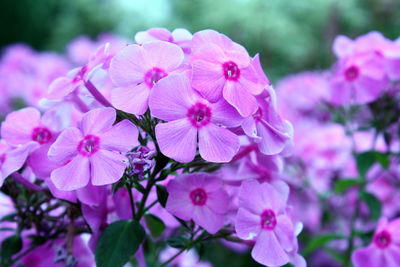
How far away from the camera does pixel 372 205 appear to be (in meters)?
1.37

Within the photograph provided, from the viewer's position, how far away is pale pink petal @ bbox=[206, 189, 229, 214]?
2.89 ft

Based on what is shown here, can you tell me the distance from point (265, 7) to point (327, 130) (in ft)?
14.0

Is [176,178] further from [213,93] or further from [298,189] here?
[298,189]

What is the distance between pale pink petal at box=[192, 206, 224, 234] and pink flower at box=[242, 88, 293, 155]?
0.14m

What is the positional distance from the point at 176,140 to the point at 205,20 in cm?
570

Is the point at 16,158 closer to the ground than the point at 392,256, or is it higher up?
higher up

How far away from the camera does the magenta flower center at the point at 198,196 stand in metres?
0.88

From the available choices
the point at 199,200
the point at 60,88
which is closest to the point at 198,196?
the point at 199,200

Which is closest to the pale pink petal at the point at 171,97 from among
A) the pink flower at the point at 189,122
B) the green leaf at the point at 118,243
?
the pink flower at the point at 189,122

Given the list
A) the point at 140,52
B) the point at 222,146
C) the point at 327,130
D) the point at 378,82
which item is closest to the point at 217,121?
the point at 222,146

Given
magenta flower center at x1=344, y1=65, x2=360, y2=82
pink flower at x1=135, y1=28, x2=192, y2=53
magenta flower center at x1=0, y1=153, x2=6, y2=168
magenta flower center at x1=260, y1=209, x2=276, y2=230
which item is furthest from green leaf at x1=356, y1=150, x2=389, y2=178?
magenta flower center at x1=0, y1=153, x2=6, y2=168

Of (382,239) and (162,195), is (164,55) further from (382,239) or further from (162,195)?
(382,239)

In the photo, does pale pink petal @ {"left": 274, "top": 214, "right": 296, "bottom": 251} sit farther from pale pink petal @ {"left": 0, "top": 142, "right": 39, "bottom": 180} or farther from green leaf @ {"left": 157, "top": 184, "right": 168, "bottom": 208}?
pale pink petal @ {"left": 0, "top": 142, "right": 39, "bottom": 180}

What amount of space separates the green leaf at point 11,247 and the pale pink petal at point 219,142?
0.44 meters
